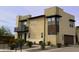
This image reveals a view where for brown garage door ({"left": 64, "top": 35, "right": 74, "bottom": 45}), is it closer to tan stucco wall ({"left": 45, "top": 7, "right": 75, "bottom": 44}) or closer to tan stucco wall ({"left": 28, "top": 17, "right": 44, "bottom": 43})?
tan stucco wall ({"left": 45, "top": 7, "right": 75, "bottom": 44})

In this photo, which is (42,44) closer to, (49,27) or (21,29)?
(49,27)

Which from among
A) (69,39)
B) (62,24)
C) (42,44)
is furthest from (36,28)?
(69,39)

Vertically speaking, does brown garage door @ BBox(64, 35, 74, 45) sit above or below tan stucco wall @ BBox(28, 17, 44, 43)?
below

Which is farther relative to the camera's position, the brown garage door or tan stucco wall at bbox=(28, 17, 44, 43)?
tan stucco wall at bbox=(28, 17, 44, 43)

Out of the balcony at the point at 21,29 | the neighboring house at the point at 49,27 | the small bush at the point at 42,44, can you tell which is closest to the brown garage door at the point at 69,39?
the neighboring house at the point at 49,27

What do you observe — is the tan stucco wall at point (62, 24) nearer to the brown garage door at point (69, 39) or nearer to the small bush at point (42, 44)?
the brown garage door at point (69, 39)

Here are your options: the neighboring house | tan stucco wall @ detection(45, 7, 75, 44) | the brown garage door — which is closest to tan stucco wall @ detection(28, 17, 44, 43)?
the neighboring house

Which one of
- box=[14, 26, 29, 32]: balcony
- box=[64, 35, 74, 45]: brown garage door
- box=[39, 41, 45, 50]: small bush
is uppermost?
box=[14, 26, 29, 32]: balcony

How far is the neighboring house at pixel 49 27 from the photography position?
8.76 feet

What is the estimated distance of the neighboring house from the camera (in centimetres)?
267

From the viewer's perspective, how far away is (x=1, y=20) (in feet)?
9.19
